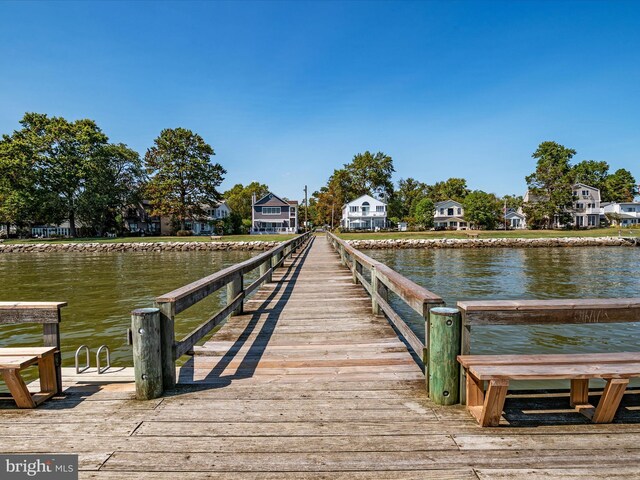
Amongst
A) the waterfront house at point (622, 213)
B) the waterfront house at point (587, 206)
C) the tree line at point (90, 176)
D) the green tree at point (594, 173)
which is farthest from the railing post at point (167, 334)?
the green tree at point (594, 173)

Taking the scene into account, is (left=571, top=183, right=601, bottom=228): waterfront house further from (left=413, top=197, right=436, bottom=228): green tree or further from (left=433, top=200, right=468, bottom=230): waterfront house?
(left=413, top=197, right=436, bottom=228): green tree

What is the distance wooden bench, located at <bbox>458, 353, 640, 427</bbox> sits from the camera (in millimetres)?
2490

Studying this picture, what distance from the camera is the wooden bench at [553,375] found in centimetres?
249

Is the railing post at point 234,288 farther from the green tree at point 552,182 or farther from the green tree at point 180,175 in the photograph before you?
the green tree at point 552,182

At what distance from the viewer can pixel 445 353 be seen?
115 inches

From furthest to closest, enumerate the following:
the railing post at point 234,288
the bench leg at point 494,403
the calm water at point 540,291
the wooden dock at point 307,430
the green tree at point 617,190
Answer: the green tree at point 617,190 → the calm water at point 540,291 → the railing post at point 234,288 → the bench leg at point 494,403 → the wooden dock at point 307,430

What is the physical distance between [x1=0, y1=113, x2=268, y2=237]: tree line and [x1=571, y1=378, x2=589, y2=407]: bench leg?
55.3 metres

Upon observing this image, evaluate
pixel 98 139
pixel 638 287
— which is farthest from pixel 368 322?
pixel 98 139

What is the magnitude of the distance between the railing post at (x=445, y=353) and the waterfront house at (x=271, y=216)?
5921 centimetres

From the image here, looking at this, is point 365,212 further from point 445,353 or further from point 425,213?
point 445,353

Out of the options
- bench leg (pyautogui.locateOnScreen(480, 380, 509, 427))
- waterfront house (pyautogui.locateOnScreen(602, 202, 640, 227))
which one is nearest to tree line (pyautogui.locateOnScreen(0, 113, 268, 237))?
bench leg (pyautogui.locateOnScreen(480, 380, 509, 427))

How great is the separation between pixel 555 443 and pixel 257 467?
2.03 metres

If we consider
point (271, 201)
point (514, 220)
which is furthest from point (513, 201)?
point (271, 201)

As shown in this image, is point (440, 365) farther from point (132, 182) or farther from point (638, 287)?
point (132, 182)
